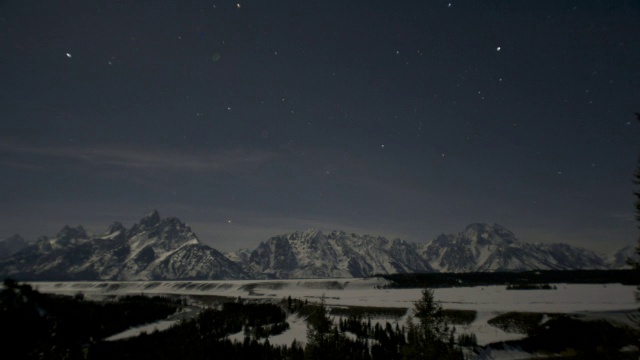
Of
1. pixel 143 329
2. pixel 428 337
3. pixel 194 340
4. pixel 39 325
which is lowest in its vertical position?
pixel 143 329

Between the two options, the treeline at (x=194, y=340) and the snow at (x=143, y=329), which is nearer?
the treeline at (x=194, y=340)

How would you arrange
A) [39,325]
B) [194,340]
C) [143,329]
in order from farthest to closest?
[143,329]
[194,340]
[39,325]

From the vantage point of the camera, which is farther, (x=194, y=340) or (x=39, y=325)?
(x=194, y=340)

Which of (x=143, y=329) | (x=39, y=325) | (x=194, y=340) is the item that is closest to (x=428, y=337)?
(x=39, y=325)

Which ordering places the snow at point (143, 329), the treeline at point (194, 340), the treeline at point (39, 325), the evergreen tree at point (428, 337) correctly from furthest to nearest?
the snow at point (143, 329)
the evergreen tree at point (428, 337)
the treeline at point (194, 340)
the treeline at point (39, 325)

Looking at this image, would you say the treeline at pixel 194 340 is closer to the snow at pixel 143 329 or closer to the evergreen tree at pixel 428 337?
the evergreen tree at pixel 428 337

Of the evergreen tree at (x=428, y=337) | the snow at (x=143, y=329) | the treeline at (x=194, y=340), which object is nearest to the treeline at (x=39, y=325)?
the treeline at (x=194, y=340)

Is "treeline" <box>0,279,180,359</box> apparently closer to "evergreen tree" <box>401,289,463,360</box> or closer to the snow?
"evergreen tree" <box>401,289,463,360</box>

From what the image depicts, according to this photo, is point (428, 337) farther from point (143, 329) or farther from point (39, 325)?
point (143, 329)

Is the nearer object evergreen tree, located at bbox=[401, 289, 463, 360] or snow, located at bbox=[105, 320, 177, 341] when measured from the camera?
evergreen tree, located at bbox=[401, 289, 463, 360]

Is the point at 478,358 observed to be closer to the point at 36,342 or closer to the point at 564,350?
the point at 564,350

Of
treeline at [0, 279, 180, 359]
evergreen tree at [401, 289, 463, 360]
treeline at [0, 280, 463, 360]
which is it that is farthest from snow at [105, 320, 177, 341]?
treeline at [0, 279, 180, 359]

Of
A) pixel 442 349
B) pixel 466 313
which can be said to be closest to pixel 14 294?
pixel 442 349

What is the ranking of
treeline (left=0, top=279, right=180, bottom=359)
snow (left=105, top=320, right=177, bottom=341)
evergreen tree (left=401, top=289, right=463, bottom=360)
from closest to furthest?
1. treeline (left=0, top=279, right=180, bottom=359)
2. evergreen tree (left=401, top=289, right=463, bottom=360)
3. snow (left=105, top=320, right=177, bottom=341)
